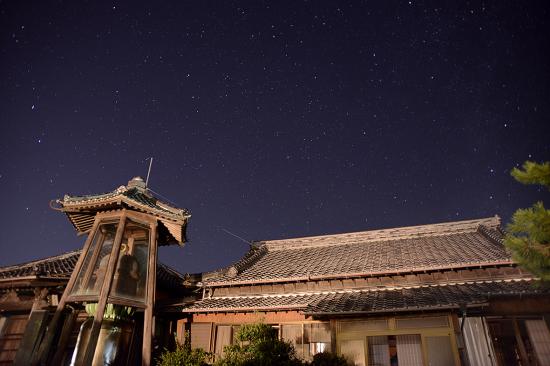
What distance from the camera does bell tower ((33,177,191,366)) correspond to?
10156 mm

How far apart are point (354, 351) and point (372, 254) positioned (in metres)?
6.16

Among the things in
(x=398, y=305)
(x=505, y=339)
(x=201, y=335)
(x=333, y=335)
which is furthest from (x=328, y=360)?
(x=505, y=339)

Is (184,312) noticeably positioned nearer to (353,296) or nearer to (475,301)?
(353,296)

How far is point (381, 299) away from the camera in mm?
10844

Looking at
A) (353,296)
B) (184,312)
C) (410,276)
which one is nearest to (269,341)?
(353,296)

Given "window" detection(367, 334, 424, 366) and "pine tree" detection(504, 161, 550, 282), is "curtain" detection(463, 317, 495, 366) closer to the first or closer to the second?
"window" detection(367, 334, 424, 366)

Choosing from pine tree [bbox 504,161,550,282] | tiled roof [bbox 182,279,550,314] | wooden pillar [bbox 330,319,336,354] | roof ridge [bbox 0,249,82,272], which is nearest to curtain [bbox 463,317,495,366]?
tiled roof [bbox 182,279,550,314]

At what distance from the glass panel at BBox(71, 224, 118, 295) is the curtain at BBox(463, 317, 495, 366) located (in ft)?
38.9

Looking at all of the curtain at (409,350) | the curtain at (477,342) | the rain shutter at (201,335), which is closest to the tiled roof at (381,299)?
the rain shutter at (201,335)

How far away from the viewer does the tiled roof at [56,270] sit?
39.9ft

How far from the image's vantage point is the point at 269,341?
945cm

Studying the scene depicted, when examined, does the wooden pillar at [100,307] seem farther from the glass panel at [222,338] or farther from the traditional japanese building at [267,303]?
the glass panel at [222,338]

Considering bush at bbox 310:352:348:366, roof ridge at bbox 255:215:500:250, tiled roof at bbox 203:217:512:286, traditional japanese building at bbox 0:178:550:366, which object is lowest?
bush at bbox 310:352:348:366

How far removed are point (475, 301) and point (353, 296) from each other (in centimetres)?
408
